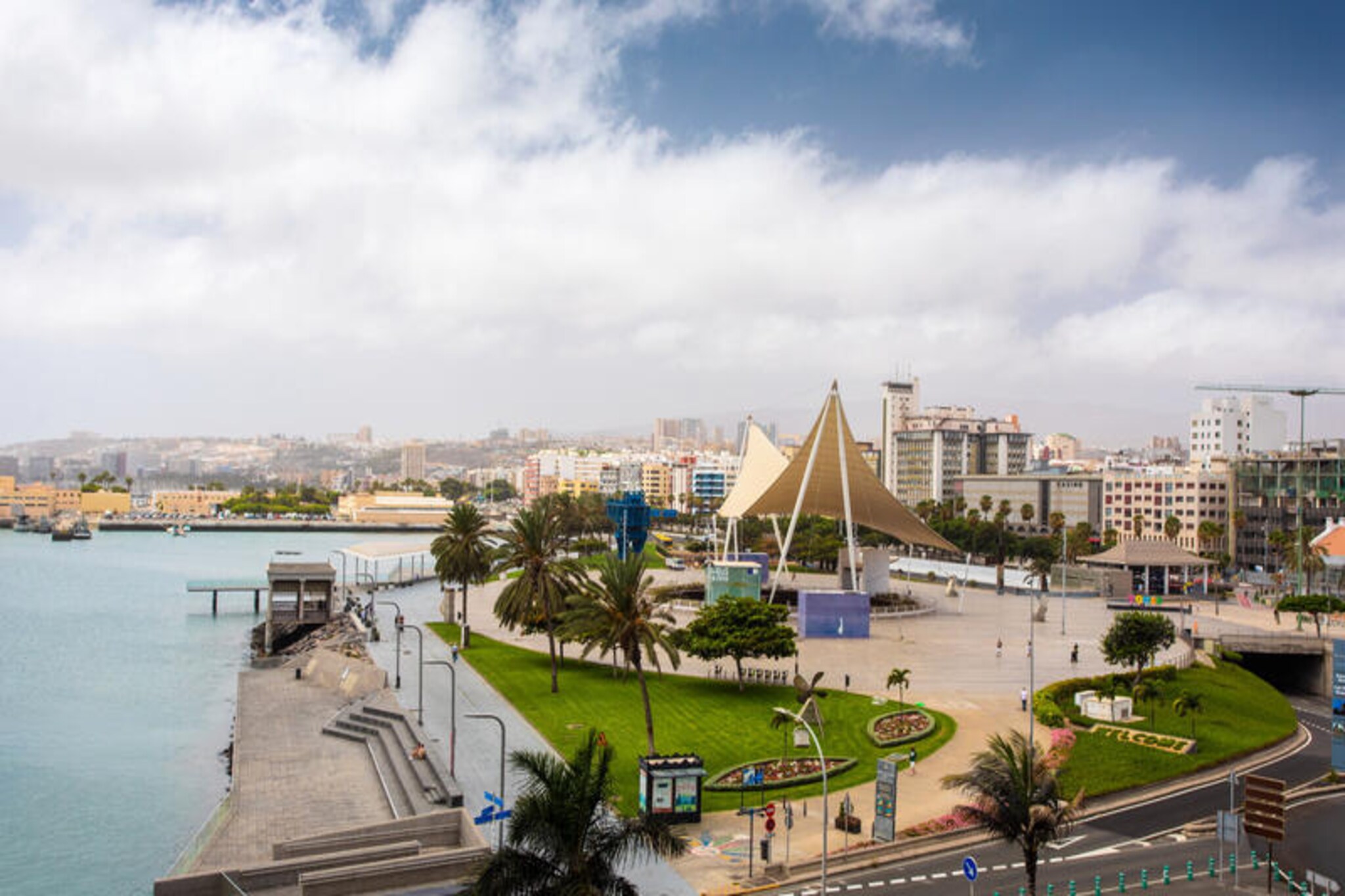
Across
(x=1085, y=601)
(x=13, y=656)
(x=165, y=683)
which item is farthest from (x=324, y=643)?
(x=1085, y=601)

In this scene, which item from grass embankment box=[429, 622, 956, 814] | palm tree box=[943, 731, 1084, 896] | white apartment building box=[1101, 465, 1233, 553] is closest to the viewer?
palm tree box=[943, 731, 1084, 896]

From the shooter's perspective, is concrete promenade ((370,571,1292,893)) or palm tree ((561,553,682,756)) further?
palm tree ((561,553,682,756))

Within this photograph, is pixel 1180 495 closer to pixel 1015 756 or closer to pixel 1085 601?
pixel 1085 601

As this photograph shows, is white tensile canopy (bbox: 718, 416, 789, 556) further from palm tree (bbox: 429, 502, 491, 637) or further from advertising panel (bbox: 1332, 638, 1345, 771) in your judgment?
advertising panel (bbox: 1332, 638, 1345, 771)

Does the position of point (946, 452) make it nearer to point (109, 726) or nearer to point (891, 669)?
point (891, 669)

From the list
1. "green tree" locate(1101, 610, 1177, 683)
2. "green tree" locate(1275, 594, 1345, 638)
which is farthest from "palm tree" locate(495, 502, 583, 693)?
"green tree" locate(1275, 594, 1345, 638)

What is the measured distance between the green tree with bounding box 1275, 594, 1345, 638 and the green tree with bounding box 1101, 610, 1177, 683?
55.8 feet

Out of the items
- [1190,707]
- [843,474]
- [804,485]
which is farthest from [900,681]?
[804,485]

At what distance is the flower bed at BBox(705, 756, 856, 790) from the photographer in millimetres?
27328

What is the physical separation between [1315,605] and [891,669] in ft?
80.8

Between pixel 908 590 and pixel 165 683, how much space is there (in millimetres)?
44635

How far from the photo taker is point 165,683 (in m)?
47.2

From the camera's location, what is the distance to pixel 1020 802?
18234mm

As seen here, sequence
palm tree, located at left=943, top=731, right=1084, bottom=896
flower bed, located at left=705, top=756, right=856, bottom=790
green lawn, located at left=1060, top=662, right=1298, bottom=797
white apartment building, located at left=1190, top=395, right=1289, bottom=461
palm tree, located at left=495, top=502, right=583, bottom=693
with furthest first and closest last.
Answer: white apartment building, located at left=1190, top=395, right=1289, bottom=461 → palm tree, located at left=495, top=502, right=583, bottom=693 → green lawn, located at left=1060, top=662, right=1298, bottom=797 → flower bed, located at left=705, top=756, right=856, bottom=790 → palm tree, located at left=943, top=731, right=1084, bottom=896
